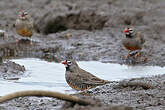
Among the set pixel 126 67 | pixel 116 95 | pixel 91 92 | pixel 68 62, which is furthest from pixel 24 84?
pixel 126 67

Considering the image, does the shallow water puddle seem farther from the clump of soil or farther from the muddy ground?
the clump of soil

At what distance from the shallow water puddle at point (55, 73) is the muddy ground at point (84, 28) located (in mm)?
614

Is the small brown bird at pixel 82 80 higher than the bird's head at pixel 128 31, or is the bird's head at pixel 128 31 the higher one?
the bird's head at pixel 128 31

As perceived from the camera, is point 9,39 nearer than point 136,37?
No

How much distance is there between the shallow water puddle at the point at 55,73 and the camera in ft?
29.5

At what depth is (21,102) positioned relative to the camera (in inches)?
294

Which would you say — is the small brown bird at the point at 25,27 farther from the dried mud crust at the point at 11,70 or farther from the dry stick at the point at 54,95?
the dry stick at the point at 54,95

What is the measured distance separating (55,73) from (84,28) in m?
5.01

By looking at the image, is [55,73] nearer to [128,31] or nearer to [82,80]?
[82,80]

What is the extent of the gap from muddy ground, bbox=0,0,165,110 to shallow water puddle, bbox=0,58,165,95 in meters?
0.61

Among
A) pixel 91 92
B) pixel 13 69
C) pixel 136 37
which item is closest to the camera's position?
pixel 91 92

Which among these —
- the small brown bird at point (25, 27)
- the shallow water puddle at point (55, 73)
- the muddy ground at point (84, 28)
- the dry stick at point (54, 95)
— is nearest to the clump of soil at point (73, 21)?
the muddy ground at point (84, 28)

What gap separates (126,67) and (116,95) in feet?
13.3

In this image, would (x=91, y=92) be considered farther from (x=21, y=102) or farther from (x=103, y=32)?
(x=103, y=32)
